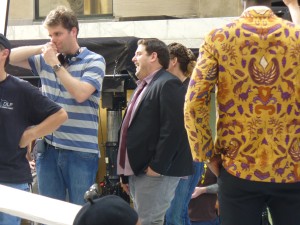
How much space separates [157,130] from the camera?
5.23 meters

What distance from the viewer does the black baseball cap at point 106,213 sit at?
2484 millimetres

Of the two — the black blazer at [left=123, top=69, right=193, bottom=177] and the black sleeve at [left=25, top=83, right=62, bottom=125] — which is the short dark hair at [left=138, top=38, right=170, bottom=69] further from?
the black sleeve at [left=25, top=83, right=62, bottom=125]

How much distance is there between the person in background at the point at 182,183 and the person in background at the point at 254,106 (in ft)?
8.14

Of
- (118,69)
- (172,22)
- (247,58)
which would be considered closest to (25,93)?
(247,58)

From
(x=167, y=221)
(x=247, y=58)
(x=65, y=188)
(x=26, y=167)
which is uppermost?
(x=247, y=58)

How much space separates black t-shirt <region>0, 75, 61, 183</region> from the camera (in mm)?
4570

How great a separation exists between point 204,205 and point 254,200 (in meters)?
3.24

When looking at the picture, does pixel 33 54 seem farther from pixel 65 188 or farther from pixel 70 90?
pixel 65 188

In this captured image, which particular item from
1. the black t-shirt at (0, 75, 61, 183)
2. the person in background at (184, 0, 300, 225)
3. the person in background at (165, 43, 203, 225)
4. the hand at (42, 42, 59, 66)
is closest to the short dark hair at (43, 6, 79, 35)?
the hand at (42, 42, 59, 66)

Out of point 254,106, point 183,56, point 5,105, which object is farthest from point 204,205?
point 254,106

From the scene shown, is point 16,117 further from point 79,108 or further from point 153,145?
point 153,145

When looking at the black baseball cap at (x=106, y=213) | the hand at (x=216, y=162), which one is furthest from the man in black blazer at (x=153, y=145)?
the black baseball cap at (x=106, y=213)

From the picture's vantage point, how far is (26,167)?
465 centimetres

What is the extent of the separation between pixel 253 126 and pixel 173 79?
1.94 meters
